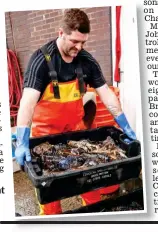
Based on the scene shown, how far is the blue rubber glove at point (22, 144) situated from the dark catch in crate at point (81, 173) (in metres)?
0.02

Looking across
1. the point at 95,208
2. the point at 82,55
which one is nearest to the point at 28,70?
the point at 82,55

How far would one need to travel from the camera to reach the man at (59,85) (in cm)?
122

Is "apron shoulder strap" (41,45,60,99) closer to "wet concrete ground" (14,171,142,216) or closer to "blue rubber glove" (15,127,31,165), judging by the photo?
"blue rubber glove" (15,127,31,165)

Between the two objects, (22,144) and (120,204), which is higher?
(22,144)

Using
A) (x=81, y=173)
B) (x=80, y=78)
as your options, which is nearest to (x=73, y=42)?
(x=80, y=78)

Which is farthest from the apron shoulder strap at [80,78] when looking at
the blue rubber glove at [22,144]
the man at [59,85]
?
the blue rubber glove at [22,144]

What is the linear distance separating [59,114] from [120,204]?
1.35ft

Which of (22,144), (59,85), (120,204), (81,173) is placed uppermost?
(59,85)

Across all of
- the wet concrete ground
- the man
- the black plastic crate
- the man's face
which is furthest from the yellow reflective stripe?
the black plastic crate

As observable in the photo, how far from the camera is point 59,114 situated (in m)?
1.25

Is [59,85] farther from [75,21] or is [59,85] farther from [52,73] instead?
[75,21]

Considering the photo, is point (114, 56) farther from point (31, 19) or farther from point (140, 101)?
point (31, 19)

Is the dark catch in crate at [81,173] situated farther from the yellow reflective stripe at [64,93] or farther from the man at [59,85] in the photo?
the yellow reflective stripe at [64,93]

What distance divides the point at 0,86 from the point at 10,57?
111 mm
